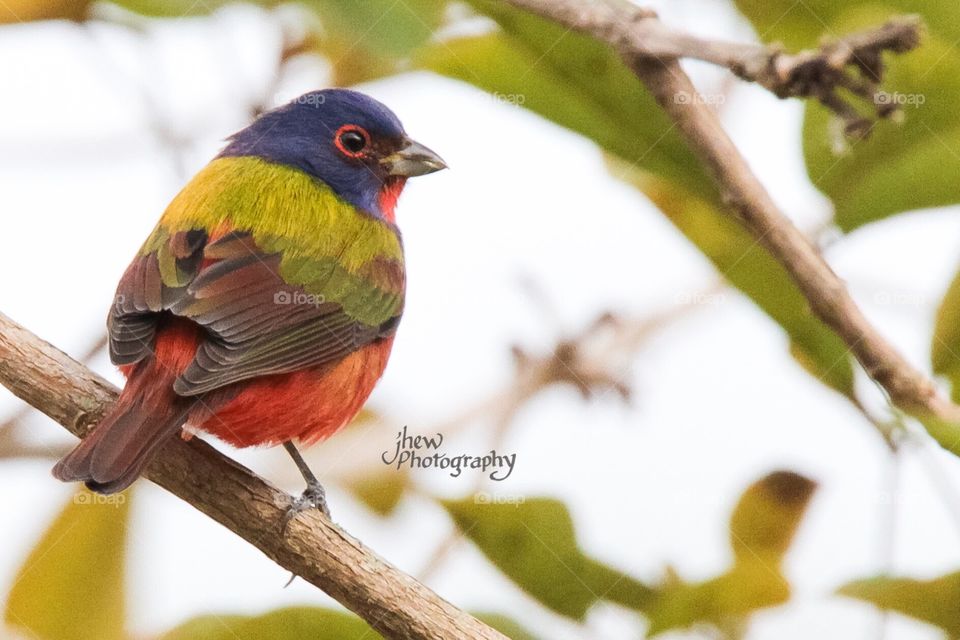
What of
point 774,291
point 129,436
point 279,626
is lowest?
point 129,436

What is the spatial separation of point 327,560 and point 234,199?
1.57m

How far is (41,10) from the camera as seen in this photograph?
136 inches

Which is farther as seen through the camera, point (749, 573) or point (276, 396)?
point (276, 396)

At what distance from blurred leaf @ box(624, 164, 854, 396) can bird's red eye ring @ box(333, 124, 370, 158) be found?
169cm

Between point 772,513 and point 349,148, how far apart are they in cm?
244

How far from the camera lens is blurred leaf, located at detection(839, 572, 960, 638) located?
93.0 inches

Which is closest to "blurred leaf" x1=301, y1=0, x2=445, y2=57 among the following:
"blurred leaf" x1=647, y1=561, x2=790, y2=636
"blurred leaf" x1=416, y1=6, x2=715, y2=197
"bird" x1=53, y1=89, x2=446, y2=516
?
"blurred leaf" x1=416, y1=6, x2=715, y2=197

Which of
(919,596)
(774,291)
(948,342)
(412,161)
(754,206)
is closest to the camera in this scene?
(754,206)

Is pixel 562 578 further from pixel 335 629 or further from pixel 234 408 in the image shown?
pixel 234 408

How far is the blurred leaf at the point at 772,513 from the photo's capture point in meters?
2.85

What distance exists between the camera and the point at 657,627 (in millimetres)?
2434

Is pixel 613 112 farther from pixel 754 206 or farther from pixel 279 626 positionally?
pixel 279 626

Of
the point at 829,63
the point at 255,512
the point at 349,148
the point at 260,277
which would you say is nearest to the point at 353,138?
the point at 349,148

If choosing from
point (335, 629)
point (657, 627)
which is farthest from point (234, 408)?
point (657, 627)
